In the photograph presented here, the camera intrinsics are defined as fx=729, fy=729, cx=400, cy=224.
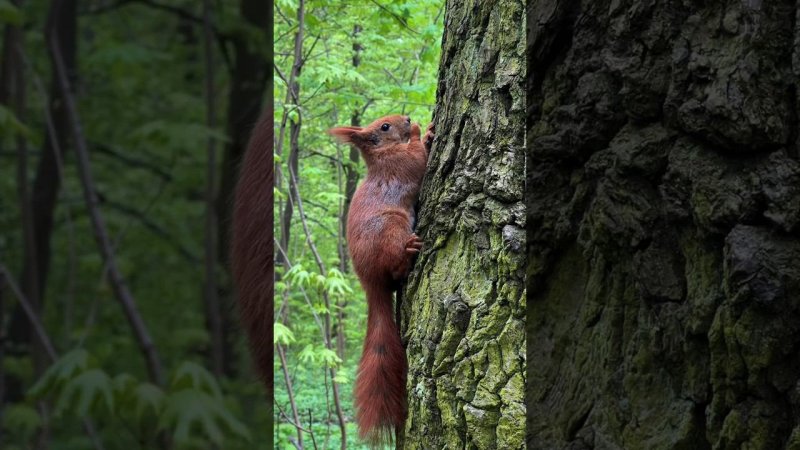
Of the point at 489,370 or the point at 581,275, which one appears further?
the point at 489,370

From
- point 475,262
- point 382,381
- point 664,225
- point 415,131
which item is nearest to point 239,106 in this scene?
point 664,225

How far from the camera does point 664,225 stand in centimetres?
50

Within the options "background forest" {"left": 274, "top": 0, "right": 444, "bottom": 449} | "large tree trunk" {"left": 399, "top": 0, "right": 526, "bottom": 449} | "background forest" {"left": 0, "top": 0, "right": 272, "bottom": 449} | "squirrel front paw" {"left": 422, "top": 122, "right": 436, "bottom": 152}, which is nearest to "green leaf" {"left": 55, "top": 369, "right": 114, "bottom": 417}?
"background forest" {"left": 0, "top": 0, "right": 272, "bottom": 449}

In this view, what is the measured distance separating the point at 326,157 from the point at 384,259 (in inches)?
48.0

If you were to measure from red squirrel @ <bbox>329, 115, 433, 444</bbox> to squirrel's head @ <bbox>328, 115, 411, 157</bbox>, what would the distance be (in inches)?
1.1

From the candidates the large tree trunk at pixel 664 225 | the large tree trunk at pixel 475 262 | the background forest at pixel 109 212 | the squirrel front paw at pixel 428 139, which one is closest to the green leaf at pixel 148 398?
the background forest at pixel 109 212

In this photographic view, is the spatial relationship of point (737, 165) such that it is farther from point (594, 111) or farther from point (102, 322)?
point (102, 322)

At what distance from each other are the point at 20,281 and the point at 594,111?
48 centimetres

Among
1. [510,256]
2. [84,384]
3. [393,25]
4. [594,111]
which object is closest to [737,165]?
[594,111]

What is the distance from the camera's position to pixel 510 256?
0.75m

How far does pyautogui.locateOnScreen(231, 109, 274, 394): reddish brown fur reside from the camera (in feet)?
0.54

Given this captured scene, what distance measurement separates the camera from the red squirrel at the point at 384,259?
0.86 metres

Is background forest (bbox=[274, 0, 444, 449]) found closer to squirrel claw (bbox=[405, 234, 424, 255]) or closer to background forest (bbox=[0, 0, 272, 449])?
squirrel claw (bbox=[405, 234, 424, 255])

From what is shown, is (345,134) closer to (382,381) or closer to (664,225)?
(382,381)
